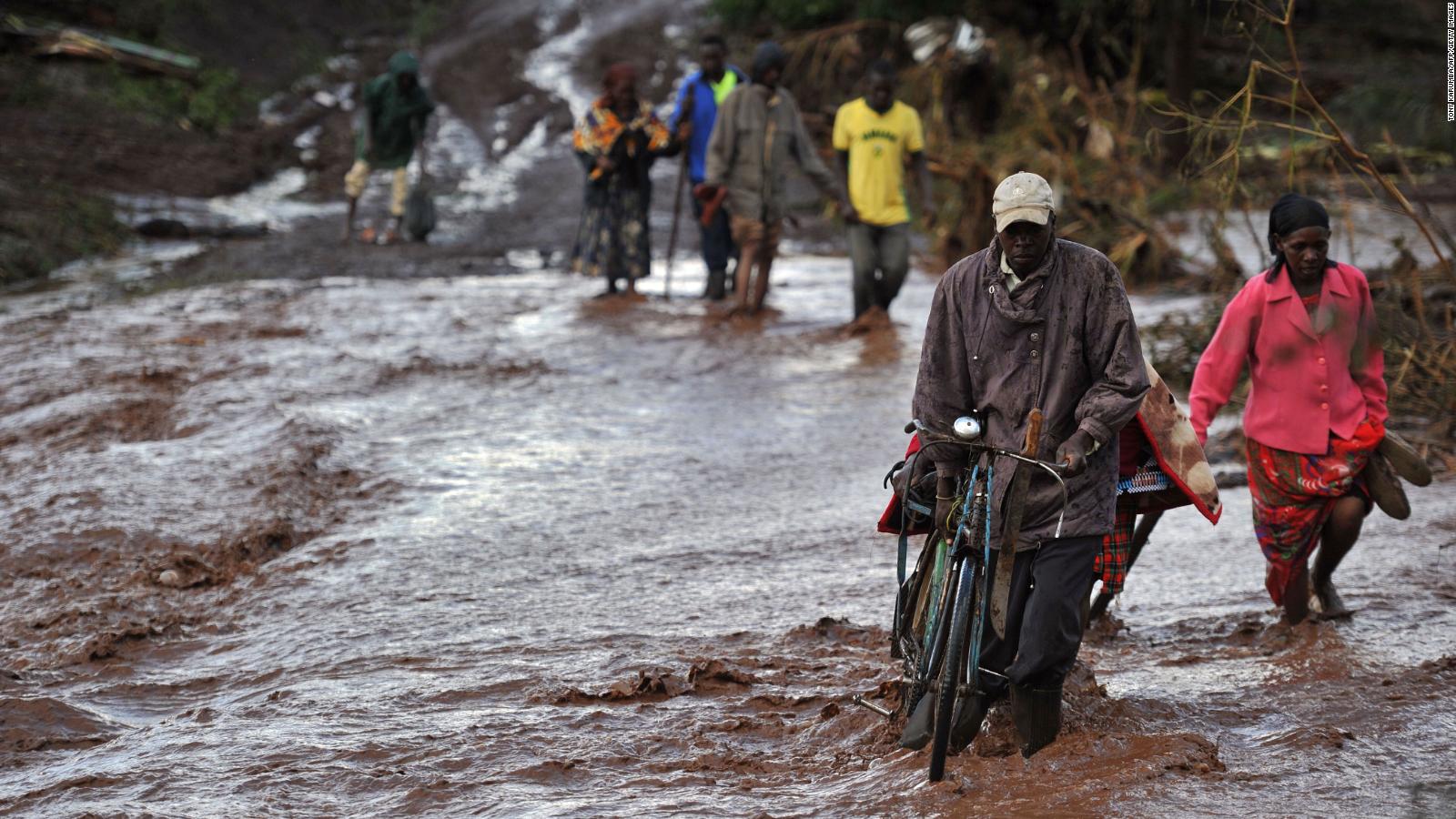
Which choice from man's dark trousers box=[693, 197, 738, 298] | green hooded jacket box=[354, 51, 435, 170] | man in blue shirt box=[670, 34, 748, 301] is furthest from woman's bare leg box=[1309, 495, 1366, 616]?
green hooded jacket box=[354, 51, 435, 170]

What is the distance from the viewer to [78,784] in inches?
167

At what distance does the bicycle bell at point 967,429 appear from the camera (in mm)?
3912

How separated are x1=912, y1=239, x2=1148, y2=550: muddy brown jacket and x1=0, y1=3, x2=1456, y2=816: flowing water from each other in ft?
2.47

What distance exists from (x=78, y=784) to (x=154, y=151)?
15557 mm

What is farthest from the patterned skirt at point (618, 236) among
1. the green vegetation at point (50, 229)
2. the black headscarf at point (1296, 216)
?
the black headscarf at point (1296, 216)

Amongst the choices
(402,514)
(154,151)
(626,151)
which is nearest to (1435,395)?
(402,514)

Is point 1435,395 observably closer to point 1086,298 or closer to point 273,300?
point 1086,298

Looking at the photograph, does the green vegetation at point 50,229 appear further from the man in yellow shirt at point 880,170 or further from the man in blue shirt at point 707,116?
the man in yellow shirt at point 880,170

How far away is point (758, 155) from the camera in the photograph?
11117mm

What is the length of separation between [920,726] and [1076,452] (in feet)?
3.02

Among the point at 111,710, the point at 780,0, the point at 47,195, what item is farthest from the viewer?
the point at 780,0

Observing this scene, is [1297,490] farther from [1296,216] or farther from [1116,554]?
[1116,554]

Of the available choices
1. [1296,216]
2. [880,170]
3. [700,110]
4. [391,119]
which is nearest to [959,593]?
[1296,216]

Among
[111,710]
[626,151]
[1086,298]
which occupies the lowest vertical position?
[111,710]
